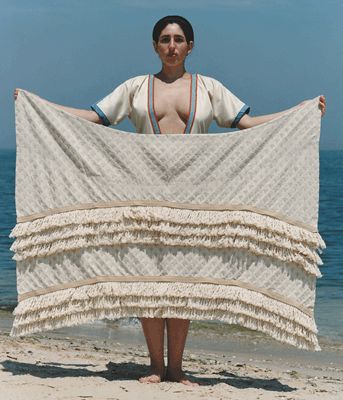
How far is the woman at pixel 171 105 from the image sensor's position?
4945mm

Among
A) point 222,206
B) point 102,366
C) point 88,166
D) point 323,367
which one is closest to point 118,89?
point 88,166

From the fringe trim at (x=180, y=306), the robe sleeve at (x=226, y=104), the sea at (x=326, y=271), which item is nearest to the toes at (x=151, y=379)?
the fringe trim at (x=180, y=306)

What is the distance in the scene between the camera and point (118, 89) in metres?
5.02

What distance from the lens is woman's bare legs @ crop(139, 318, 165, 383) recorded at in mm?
5035

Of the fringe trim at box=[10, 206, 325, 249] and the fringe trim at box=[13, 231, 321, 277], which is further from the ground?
the fringe trim at box=[10, 206, 325, 249]

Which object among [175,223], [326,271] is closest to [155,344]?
[175,223]

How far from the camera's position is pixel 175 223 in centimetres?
484

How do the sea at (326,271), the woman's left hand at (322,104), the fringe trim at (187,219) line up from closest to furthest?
the fringe trim at (187,219) < the woman's left hand at (322,104) < the sea at (326,271)

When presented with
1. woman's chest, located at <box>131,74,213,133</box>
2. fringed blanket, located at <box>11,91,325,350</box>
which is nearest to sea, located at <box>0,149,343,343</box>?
fringed blanket, located at <box>11,91,325,350</box>

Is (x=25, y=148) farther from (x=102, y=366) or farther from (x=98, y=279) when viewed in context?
(x=102, y=366)

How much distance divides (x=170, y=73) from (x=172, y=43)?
16 cm

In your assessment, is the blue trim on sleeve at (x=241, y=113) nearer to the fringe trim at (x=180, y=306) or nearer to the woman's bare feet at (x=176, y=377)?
the fringe trim at (x=180, y=306)

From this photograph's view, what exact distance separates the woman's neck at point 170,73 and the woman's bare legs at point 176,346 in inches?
47.5

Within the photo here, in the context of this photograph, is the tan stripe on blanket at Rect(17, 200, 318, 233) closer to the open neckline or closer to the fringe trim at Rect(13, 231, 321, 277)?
the fringe trim at Rect(13, 231, 321, 277)
